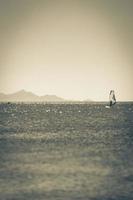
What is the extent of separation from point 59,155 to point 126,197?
2549 cm

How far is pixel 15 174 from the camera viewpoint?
1864 inches

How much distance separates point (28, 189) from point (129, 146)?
37.6 meters

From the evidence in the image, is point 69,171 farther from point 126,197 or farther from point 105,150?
point 105,150

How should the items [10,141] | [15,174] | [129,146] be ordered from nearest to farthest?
[15,174], [129,146], [10,141]

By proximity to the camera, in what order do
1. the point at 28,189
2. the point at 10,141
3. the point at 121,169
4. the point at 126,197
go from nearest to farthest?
the point at 126,197 → the point at 28,189 → the point at 121,169 → the point at 10,141

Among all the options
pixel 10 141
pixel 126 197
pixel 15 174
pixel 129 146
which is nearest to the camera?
pixel 126 197

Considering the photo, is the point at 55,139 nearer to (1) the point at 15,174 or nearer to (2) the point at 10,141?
(2) the point at 10,141

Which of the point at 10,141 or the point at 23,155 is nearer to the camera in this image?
the point at 23,155

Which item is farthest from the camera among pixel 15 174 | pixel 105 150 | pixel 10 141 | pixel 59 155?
pixel 10 141

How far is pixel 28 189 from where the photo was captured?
3991 centimetres

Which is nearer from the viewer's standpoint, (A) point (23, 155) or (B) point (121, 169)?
(B) point (121, 169)

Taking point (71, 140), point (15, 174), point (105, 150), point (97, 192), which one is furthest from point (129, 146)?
point (97, 192)

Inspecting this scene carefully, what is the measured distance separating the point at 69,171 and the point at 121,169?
566cm

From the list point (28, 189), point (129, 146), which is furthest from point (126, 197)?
point (129, 146)
